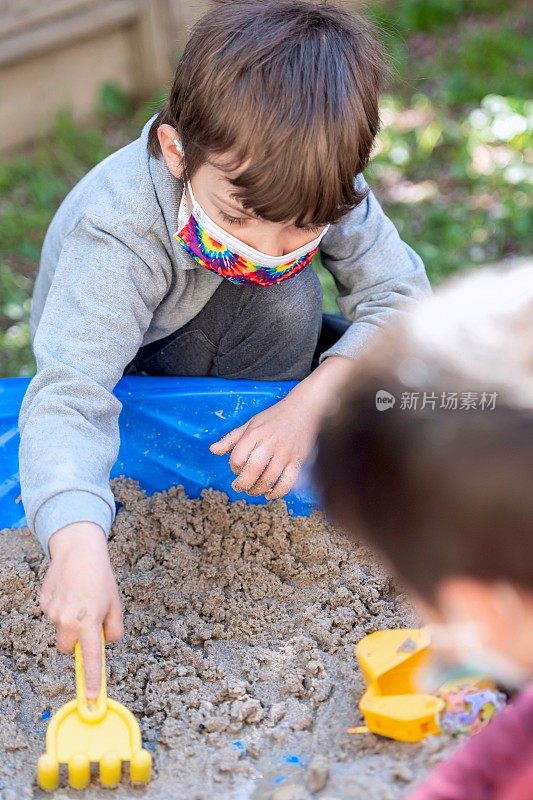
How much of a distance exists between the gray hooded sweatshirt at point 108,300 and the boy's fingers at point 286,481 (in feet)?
0.75

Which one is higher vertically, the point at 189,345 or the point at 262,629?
the point at 189,345

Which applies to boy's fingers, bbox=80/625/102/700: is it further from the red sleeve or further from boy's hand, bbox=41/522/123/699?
the red sleeve

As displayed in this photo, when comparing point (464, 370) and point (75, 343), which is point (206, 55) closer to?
point (75, 343)

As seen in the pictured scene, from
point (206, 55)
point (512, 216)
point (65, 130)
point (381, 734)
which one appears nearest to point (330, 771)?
point (381, 734)

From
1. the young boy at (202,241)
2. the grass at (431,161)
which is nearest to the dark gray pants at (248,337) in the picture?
the young boy at (202,241)

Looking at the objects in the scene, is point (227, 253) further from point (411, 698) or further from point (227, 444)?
point (411, 698)

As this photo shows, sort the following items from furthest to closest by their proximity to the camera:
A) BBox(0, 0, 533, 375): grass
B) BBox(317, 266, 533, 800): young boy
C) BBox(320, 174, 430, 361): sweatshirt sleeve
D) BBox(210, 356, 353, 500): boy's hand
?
BBox(0, 0, 533, 375): grass
BBox(320, 174, 430, 361): sweatshirt sleeve
BBox(210, 356, 353, 500): boy's hand
BBox(317, 266, 533, 800): young boy

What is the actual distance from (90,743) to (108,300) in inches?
20.8

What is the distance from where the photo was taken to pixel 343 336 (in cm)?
152

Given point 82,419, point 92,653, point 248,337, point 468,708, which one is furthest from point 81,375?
point 468,708

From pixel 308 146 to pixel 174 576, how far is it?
63 centimetres

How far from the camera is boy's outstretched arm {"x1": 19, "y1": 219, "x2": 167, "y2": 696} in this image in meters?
1.01

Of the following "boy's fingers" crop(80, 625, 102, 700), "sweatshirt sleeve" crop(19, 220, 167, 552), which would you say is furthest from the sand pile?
"sweatshirt sleeve" crop(19, 220, 167, 552)

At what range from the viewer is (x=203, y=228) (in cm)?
127
